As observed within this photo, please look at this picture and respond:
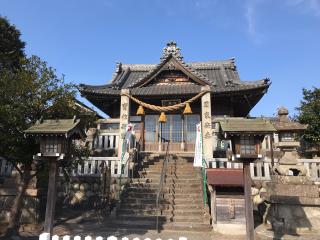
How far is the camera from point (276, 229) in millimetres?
8883

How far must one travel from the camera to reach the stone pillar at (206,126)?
634 inches

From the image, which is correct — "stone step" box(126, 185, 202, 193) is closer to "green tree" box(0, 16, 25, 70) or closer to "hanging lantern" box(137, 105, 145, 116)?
"hanging lantern" box(137, 105, 145, 116)

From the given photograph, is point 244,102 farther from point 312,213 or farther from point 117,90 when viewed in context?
point 312,213

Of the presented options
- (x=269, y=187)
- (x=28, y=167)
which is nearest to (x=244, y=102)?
(x=269, y=187)

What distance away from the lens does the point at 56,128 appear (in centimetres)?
718

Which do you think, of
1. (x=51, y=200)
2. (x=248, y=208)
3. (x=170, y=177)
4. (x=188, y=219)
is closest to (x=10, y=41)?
(x=170, y=177)

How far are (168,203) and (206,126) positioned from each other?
6.87m

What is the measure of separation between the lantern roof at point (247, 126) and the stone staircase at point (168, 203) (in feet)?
15.0

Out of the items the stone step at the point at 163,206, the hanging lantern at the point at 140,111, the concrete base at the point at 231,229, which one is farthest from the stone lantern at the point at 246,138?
the hanging lantern at the point at 140,111

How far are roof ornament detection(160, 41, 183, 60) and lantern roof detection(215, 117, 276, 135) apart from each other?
1373cm

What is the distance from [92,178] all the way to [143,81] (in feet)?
29.4

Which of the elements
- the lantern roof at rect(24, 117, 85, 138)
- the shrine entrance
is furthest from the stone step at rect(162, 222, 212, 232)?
the shrine entrance

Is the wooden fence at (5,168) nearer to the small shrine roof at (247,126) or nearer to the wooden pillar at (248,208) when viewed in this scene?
the small shrine roof at (247,126)

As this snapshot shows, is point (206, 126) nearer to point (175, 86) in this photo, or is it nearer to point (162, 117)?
point (162, 117)
